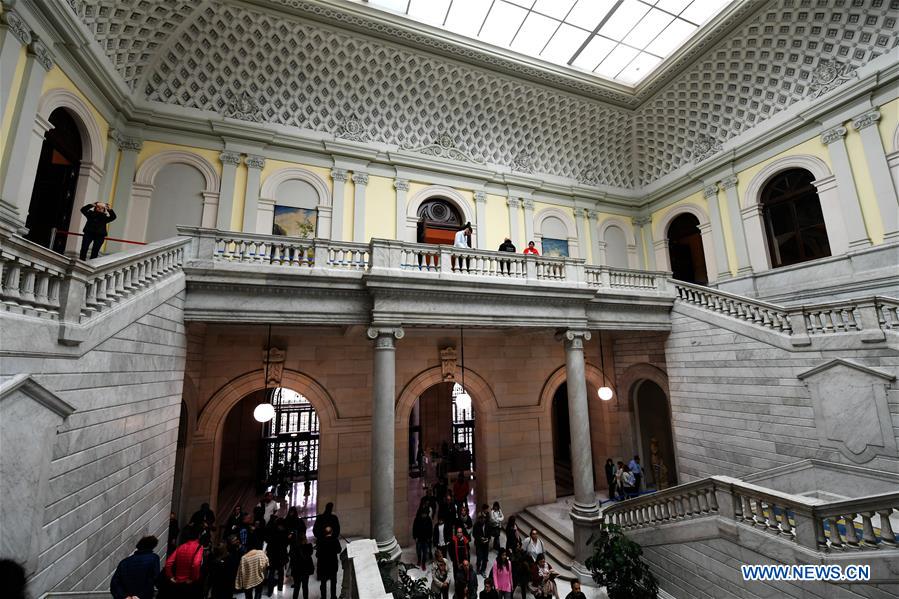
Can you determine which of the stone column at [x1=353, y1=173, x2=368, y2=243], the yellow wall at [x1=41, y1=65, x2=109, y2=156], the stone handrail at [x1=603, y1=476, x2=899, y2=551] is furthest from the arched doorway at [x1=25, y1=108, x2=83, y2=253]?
the stone handrail at [x1=603, y1=476, x2=899, y2=551]

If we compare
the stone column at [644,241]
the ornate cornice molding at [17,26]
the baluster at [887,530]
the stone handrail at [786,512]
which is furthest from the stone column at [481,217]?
the ornate cornice molding at [17,26]

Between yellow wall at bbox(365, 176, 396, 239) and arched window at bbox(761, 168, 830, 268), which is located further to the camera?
yellow wall at bbox(365, 176, 396, 239)

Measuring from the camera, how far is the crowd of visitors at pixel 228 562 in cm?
434

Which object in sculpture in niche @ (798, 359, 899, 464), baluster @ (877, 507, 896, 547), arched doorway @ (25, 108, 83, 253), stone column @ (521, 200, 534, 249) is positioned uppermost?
stone column @ (521, 200, 534, 249)

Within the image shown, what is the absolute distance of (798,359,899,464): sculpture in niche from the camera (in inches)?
279

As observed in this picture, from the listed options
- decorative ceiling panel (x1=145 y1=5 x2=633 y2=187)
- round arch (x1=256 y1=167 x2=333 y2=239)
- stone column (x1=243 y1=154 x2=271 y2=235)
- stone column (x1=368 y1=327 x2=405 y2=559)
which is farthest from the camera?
round arch (x1=256 y1=167 x2=333 y2=239)

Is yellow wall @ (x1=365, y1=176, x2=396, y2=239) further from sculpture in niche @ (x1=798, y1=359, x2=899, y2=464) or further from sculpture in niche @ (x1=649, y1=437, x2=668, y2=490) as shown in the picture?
sculpture in niche @ (x1=798, y1=359, x2=899, y2=464)

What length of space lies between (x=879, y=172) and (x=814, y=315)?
5.07 meters

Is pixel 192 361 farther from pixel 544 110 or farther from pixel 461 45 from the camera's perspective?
pixel 544 110

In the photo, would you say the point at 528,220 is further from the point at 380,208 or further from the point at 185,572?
the point at 185,572

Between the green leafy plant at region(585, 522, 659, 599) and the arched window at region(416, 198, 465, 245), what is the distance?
9191 mm

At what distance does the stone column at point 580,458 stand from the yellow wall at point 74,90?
11969mm

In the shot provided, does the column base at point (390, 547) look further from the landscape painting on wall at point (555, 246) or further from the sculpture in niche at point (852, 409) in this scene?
the landscape painting on wall at point (555, 246)

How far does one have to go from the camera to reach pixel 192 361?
926cm
